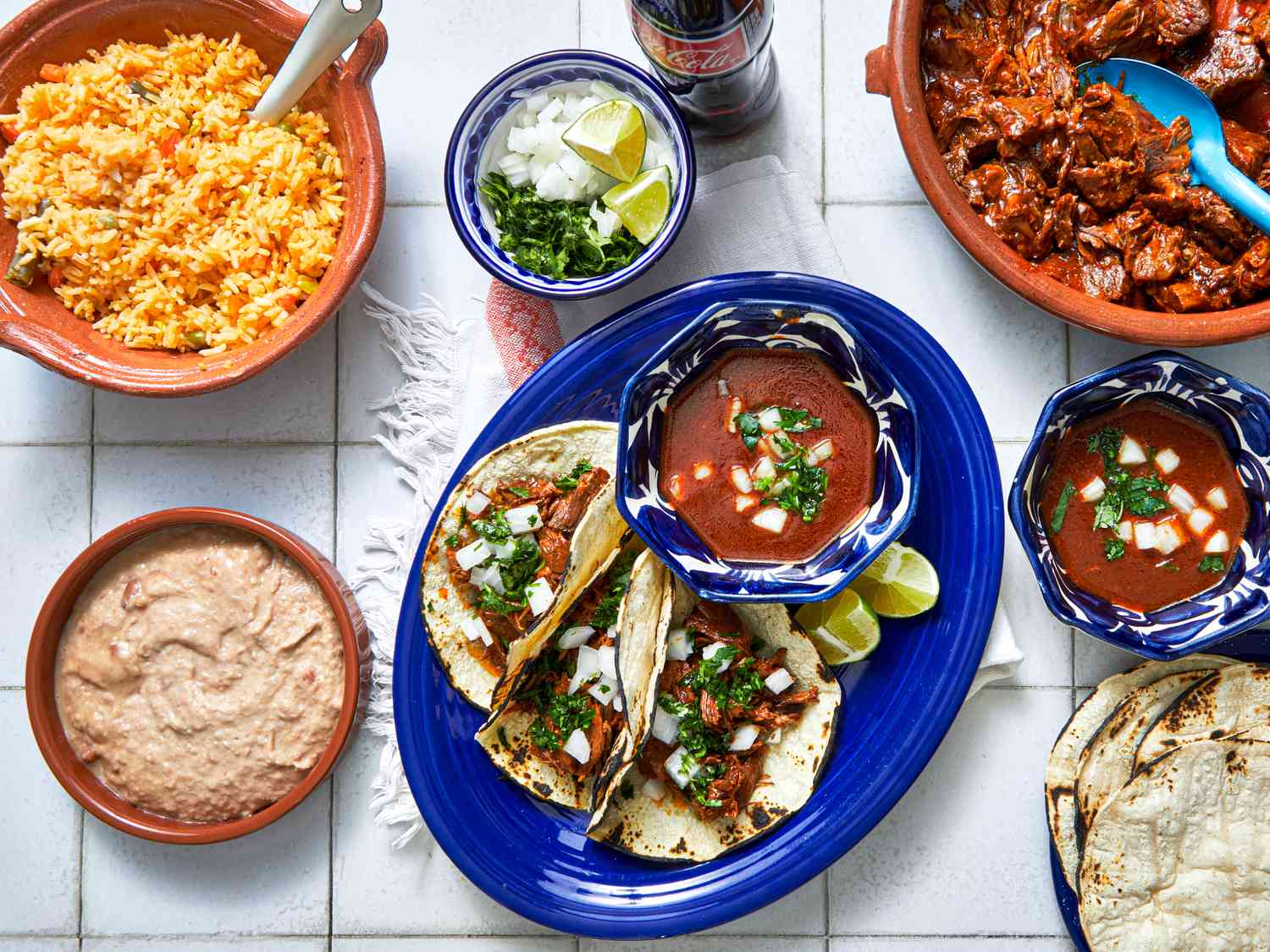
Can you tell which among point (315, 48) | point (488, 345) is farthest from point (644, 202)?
point (315, 48)

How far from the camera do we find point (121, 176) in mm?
2395

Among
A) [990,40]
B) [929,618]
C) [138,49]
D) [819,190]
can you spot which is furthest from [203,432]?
[990,40]

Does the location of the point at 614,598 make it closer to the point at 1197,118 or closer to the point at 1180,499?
the point at 1180,499

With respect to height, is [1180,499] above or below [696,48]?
below

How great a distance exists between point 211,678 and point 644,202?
1.47 m

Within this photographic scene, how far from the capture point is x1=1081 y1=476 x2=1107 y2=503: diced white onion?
232cm

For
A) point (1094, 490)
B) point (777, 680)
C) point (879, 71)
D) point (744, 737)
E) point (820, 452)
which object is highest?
point (879, 71)

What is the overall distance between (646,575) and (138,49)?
1.65 m

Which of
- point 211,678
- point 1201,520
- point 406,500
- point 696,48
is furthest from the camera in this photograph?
point 406,500

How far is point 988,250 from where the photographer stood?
2.17 m

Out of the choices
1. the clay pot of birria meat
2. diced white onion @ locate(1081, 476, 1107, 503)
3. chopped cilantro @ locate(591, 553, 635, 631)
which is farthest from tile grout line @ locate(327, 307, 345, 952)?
diced white onion @ locate(1081, 476, 1107, 503)

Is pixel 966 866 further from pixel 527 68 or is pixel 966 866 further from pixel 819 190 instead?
pixel 527 68

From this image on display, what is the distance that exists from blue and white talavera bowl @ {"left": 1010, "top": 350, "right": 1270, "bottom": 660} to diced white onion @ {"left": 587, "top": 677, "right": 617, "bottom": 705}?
93 centimetres

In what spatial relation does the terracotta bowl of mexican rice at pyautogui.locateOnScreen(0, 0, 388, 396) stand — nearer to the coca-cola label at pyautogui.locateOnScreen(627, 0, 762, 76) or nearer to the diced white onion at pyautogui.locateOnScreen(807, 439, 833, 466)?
the coca-cola label at pyautogui.locateOnScreen(627, 0, 762, 76)
